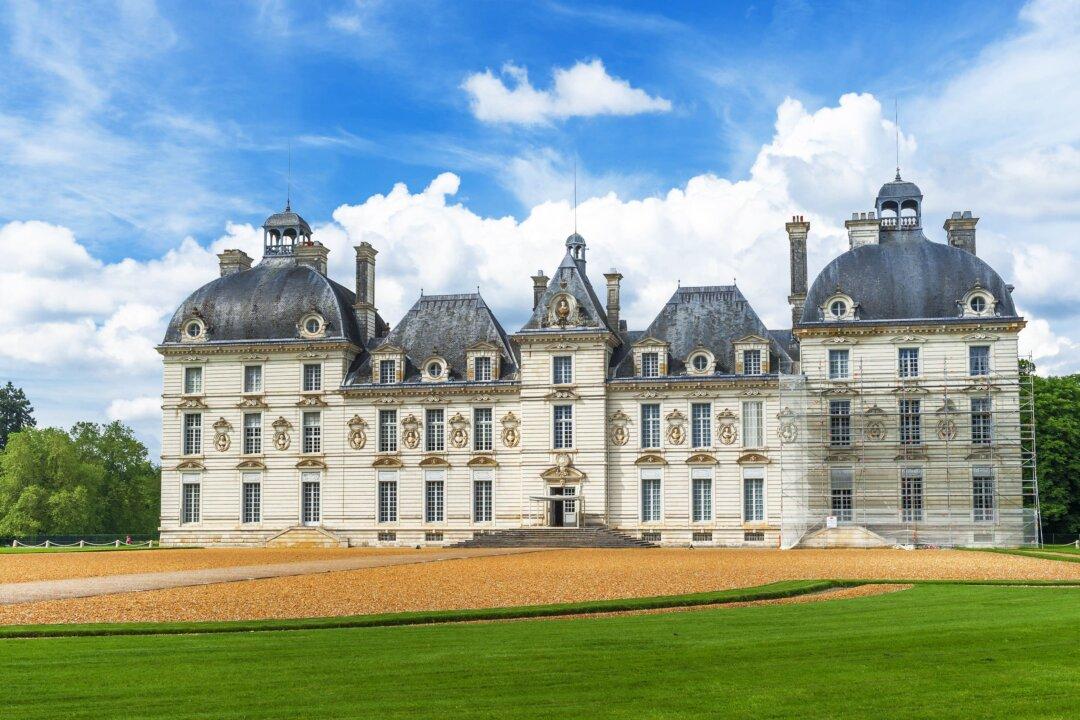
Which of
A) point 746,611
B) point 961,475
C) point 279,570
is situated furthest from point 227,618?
point 961,475

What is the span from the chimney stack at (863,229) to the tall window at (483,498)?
1814 centimetres

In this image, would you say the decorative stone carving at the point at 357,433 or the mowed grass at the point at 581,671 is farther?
the decorative stone carving at the point at 357,433

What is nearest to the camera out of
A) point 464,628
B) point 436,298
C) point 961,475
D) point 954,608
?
point 464,628

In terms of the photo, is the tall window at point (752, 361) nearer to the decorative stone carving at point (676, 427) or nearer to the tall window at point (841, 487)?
the decorative stone carving at point (676, 427)

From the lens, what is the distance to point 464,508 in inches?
2015

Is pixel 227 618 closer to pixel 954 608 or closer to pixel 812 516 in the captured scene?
pixel 954 608

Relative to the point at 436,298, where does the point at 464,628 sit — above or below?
below

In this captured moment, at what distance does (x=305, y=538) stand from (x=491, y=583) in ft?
98.1

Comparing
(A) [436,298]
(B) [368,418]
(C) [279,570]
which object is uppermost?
(A) [436,298]

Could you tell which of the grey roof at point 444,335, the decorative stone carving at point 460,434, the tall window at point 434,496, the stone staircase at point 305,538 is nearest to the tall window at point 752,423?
the grey roof at point 444,335

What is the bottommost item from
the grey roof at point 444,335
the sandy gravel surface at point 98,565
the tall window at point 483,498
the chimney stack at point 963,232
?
the sandy gravel surface at point 98,565

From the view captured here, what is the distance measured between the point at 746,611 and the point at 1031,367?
144 ft

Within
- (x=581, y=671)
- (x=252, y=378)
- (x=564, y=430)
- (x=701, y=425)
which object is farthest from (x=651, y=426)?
(x=581, y=671)

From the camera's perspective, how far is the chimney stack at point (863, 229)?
50.2m
